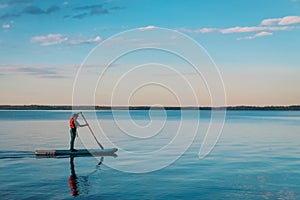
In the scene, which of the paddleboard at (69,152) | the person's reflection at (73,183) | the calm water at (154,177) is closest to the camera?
the calm water at (154,177)

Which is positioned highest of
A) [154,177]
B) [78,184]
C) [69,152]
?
[69,152]

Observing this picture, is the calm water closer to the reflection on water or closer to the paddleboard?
the reflection on water

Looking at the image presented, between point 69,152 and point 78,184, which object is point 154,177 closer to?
point 78,184

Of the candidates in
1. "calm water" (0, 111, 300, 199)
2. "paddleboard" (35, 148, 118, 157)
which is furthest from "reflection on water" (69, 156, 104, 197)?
"paddleboard" (35, 148, 118, 157)

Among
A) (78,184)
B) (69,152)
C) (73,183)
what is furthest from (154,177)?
(69,152)

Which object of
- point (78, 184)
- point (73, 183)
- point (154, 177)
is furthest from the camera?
point (154, 177)

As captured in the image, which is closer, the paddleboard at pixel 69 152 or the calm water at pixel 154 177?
the calm water at pixel 154 177

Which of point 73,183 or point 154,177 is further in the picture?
Result: point 154,177

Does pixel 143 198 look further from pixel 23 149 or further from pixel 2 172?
pixel 23 149

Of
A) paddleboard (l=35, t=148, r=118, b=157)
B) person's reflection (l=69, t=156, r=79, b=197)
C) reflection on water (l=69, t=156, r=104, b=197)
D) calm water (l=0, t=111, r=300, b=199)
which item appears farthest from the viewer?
paddleboard (l=35, t=148, r=118, b=157)

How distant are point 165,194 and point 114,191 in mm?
2281

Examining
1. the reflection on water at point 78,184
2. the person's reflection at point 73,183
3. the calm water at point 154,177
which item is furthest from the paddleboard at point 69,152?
the reflection on water at point 78,184

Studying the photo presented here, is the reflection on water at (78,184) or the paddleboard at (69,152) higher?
the paddleboard at (69,152)

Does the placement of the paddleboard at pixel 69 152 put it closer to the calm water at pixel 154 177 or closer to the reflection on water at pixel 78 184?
the calm water at pixel 154 177
